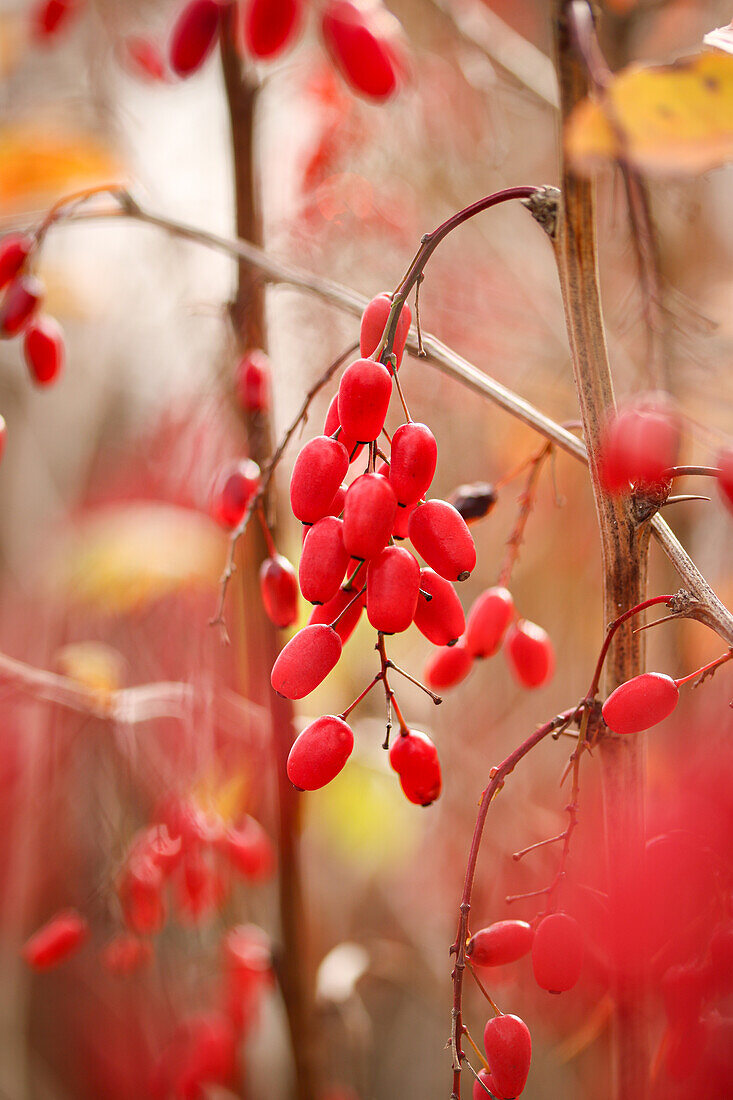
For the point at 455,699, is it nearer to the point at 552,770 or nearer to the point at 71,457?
the point at 552,770

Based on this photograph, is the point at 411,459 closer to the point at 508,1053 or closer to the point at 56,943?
the point at 508,1053

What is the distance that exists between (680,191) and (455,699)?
89 centimetres

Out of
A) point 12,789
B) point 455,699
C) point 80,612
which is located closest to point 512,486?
→ point 455,699

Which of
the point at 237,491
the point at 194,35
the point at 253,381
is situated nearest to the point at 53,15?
the point at 194,35

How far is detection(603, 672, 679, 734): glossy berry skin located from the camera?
1.07 ft

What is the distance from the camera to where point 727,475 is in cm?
29

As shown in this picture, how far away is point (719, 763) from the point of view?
575mm

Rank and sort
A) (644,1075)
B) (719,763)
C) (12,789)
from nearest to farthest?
(644,1075) < (719,763) < (12,789)

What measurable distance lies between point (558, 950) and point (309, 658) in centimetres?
17

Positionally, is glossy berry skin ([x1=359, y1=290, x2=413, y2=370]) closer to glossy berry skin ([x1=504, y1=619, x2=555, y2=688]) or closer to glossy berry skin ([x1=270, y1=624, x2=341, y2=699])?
glossy berry skin ([x1=270, y1=624, x2=341, y2=699])

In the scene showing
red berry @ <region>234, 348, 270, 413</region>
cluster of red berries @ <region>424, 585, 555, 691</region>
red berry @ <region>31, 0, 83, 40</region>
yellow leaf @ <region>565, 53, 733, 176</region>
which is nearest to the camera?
yellow leaf @ <region>565, 53, 733, 176</region>

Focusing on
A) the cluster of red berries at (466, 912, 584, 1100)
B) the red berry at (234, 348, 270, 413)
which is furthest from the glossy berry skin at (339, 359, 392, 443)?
the red berry at (234, 348, 270, 413)

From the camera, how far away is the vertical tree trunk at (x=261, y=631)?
0.71 metres

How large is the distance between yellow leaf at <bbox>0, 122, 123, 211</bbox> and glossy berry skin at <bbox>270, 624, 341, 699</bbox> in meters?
0.74
